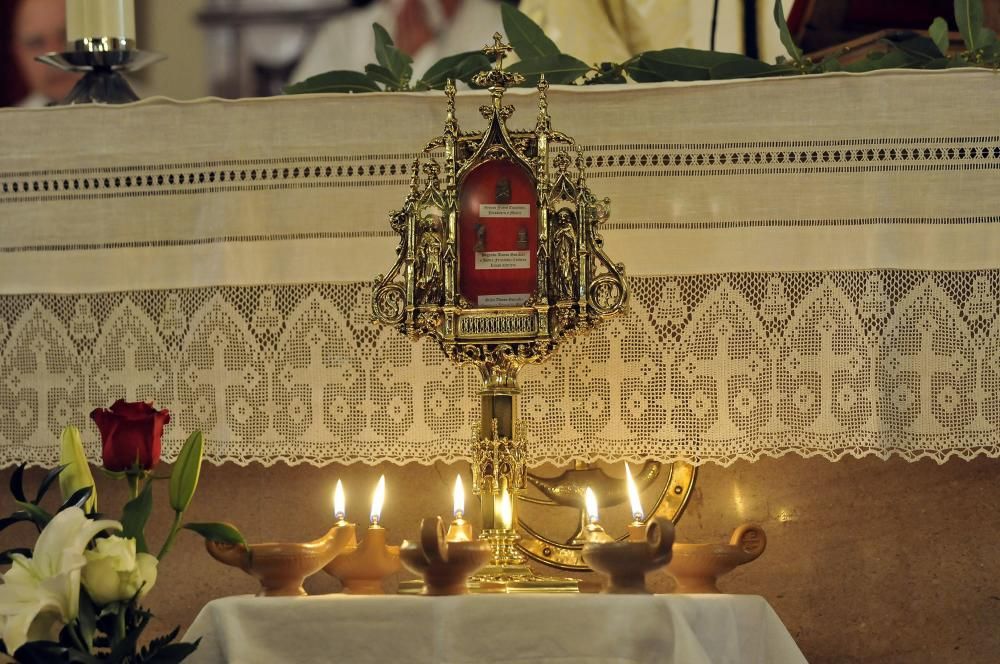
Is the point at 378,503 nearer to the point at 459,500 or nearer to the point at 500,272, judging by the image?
the point at 459,500

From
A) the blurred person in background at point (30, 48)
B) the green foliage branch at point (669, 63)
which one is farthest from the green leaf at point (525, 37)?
the blurred person in background at point (30, 48)

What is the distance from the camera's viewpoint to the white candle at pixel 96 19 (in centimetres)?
199

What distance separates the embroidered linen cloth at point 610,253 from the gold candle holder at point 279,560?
9.4 inches

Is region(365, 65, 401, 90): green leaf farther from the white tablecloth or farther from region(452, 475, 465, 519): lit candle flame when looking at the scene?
the white tablecloth

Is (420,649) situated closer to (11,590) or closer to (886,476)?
(11,590)

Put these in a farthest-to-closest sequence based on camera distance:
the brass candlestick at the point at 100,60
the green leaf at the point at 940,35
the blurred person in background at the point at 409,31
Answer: the blurred person in background at the point at 409,31, the brass candlestick at the point at 100,60, the green leaf at the point at 940,35

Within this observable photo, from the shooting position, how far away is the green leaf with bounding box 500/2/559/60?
1888mm

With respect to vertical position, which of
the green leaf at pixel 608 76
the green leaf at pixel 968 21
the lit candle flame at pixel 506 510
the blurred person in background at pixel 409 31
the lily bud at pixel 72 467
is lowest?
the lit candle flame at pixel 506 510

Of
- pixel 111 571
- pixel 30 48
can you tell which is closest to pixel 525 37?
pixel 111 571

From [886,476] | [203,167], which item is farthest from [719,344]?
[203,167]

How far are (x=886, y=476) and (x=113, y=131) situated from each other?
96 cm

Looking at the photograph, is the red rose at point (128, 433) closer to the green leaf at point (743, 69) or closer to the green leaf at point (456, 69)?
the green leaf at point (456, 69)

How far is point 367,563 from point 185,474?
0.21 meters

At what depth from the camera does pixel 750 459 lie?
1.68m
